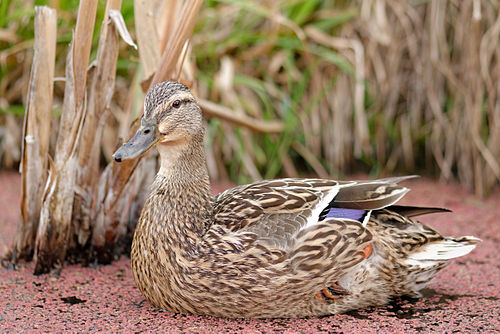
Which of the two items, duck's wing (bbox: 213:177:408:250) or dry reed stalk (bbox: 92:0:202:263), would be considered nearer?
duck's wing (bbox: 213:177:408:250)

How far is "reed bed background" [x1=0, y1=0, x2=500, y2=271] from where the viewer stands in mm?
4133

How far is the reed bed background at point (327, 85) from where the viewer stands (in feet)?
13.6

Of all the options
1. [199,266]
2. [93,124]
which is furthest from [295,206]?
[93,124]

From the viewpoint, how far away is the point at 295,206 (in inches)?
97.4

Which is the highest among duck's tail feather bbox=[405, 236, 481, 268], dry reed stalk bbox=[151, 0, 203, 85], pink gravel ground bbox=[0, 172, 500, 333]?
dry reed stalk bbox=[151, 0, 203, 85]

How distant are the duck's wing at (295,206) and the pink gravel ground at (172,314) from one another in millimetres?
338

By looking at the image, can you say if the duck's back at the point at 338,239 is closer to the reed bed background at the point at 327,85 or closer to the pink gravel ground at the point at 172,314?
the pink gravel ground at the point at 172,314

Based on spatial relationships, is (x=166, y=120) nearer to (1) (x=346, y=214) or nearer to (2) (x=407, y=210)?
(1) (x=346, y=214)

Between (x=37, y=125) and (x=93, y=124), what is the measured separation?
0.79 feet

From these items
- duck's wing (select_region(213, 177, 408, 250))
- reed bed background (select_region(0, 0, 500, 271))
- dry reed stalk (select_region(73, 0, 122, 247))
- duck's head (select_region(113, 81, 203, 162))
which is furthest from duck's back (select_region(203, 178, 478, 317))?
reed bed background (select_region(0, 0, 500, 271))

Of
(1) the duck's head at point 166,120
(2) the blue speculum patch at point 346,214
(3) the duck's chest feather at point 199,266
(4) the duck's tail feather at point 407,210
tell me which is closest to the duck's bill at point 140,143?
(1) the duck's head at point 166,120

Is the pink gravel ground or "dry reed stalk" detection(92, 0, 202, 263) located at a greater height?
"dry reed stalk" detection(92, 0, 202, 263)

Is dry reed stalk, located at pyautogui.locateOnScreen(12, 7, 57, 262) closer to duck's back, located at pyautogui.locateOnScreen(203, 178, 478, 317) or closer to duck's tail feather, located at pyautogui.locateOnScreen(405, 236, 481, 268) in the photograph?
duck's back, located at pyautogui.locateOnScreen(203, 178, 478, 317)

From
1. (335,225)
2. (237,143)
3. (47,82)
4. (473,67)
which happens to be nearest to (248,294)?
(335,225)
